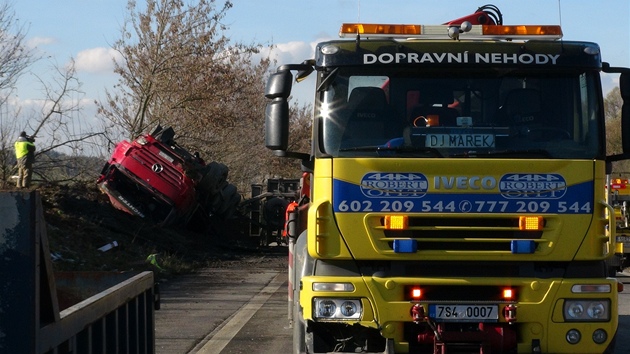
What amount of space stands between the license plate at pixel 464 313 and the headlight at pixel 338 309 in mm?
540

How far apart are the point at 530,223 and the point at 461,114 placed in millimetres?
979

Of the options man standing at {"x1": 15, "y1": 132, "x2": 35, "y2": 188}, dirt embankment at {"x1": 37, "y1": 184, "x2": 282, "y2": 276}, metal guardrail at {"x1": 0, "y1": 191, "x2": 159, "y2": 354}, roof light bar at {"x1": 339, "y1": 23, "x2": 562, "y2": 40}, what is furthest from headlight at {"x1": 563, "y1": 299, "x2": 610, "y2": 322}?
man standing at {"x1": 15, "y1": 132, "x2": 35, "y2": 188}

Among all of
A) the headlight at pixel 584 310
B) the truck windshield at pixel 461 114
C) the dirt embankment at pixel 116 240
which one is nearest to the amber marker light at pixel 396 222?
the truck windshield at pixel 461 114

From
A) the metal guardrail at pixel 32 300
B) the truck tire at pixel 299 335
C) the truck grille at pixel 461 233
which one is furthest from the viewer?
the truck tire at pixel 299 335

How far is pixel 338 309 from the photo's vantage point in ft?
21.5

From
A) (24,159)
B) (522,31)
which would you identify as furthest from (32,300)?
(24,159)

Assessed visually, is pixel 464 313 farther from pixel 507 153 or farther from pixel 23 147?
pixel 23 147

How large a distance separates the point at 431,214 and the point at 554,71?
1.52 m

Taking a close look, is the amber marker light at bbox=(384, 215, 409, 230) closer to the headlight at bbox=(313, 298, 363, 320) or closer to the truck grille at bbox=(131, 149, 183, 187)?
the headlight at bbox=(313, 298, 363, 320)

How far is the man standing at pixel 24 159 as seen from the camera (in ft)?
66.5

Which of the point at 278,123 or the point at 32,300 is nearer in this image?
the point at 32,300

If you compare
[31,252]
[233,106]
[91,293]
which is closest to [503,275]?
[91,293]

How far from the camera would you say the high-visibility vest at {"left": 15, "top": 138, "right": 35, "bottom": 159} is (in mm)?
20266

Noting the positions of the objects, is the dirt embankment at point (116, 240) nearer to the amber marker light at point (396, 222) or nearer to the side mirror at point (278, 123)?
the side mirror at point (278, 123)
